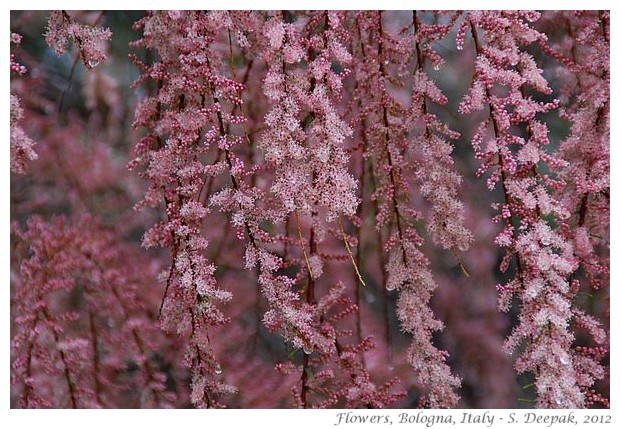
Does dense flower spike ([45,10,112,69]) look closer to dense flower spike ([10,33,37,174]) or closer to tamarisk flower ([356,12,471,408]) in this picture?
dense flower spike ([10,33,37,174])

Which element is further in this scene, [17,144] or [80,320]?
[80,320]

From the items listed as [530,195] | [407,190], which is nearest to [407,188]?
[407,190]

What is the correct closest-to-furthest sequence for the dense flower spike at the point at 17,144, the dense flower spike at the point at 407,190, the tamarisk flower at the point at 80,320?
the dense flower spike at the point at 17,144
the dense flower spike at the point at 407,190
the tamarisk flower at the point at 80,320

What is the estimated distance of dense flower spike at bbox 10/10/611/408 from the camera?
0.76 m

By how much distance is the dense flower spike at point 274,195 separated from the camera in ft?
2.51

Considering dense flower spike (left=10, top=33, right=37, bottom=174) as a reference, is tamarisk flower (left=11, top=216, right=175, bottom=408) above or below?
below

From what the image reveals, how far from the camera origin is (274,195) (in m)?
0.83

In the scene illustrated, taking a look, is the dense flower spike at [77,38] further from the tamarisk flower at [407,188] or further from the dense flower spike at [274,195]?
the tamarisk flower at [407,188]

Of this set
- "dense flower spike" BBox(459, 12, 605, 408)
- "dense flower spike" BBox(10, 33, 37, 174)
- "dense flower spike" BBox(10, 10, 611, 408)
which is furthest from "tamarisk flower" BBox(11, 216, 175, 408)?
"dense flower spike" BBox(459, 12, 605, 408)

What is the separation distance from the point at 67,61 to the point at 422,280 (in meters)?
1.07

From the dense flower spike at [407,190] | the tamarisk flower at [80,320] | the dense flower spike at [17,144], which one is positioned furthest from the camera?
the tamarisk flower at [80,320]

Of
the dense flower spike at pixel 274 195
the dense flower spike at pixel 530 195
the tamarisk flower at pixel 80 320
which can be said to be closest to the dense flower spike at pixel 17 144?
the dense flower spike at pixel 274 195

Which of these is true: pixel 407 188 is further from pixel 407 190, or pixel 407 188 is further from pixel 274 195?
pixel 274 195
